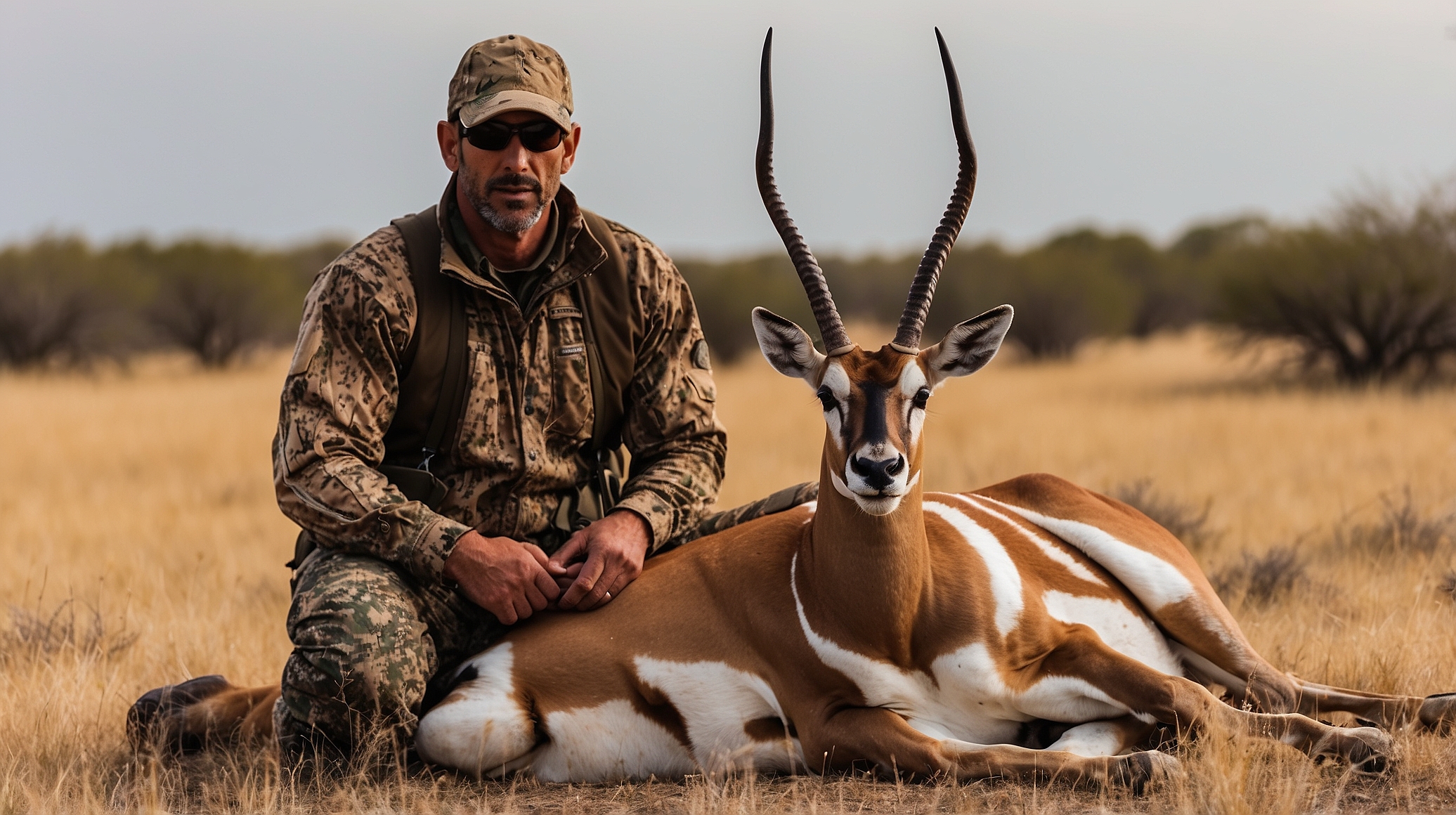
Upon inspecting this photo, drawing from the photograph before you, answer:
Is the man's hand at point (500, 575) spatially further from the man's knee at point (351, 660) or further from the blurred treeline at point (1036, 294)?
the blurred treeline at point (1036, 294)

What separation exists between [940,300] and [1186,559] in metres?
25.1

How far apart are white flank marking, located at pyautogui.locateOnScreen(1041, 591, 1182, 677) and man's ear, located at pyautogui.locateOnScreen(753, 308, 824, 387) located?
3.90 feet

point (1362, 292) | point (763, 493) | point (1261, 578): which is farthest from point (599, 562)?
point (1362, 292)

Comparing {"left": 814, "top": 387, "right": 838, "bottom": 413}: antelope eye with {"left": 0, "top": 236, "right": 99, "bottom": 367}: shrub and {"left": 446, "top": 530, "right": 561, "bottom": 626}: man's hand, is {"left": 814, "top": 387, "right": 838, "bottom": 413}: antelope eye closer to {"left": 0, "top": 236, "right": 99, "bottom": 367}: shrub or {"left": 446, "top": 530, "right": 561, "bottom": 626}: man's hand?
{"left": 446, "top": 530, "right": 561, "bottom": 626}: man's hand

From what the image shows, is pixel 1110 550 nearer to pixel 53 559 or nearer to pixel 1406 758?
pixel 1406 758

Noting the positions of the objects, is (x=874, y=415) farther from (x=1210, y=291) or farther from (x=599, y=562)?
(x=1210, y=291)

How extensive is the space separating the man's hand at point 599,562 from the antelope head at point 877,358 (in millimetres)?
908

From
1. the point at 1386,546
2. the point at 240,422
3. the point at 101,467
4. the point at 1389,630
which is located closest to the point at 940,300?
the point at 240,422

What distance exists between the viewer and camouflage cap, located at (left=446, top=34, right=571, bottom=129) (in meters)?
5.23

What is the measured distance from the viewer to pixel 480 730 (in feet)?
15.8

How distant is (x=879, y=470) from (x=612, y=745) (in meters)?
1.51

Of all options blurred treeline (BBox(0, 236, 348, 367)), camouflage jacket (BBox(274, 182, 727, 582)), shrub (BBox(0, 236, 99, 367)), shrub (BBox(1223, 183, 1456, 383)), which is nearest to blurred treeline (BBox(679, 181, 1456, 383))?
shrub (BBox(1223, 183, 1456, 383))

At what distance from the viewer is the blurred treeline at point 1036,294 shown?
17.9 metres

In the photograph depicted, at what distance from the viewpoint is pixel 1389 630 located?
612cm
